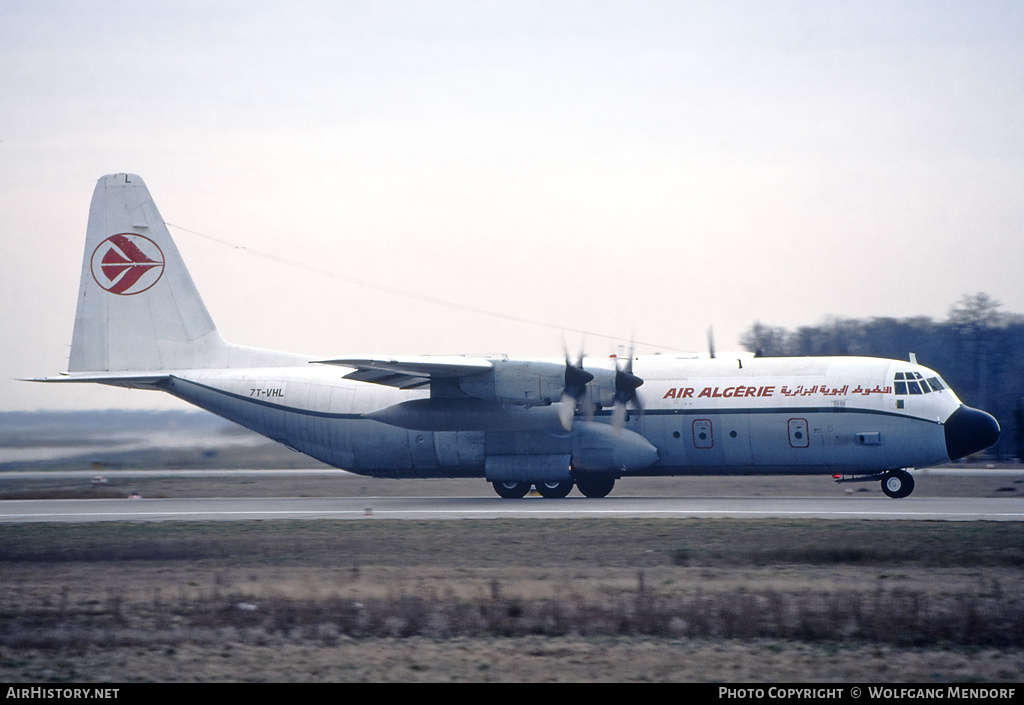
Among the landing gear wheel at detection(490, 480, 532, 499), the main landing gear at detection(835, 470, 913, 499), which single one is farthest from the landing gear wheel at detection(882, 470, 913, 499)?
the landing gear wheel at detection(490, 480, 532, 499)

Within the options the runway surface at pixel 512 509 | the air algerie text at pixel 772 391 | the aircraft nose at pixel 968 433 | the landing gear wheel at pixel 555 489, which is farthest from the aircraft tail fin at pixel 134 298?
the aircraft nose at pixel 968 433

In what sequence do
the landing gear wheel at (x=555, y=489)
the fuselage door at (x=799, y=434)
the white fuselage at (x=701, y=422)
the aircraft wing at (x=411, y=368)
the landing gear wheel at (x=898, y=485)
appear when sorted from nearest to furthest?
the aircraft wing at (x=411, y=368)
the white fuselage at (x=701, y=422)
the fuselage door at (x=799, y=434)
the landing gear wheel at (x=898, y=485)
the landing gear wheel at (x=555, y=489)

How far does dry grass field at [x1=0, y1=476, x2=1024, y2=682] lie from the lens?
30.6ft

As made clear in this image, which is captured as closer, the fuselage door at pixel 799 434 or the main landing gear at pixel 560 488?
the fuselage door at pixel 799 434

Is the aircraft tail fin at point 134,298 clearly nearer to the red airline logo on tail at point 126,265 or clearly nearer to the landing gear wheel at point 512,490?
the red airline logo on tail at point 126,265

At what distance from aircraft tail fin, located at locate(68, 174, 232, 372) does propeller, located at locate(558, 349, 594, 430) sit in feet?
39.7

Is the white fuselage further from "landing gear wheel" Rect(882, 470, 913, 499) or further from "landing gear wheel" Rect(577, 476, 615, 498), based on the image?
"landing gear wheel" Rect(577, 476, 615, 498)

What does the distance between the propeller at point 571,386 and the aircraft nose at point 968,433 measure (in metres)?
9.68

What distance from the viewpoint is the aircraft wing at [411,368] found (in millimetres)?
25188

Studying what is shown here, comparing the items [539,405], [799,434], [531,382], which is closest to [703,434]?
[799,434]

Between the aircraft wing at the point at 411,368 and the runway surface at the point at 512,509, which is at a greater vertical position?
the aircraft wing at the point at 411,368
